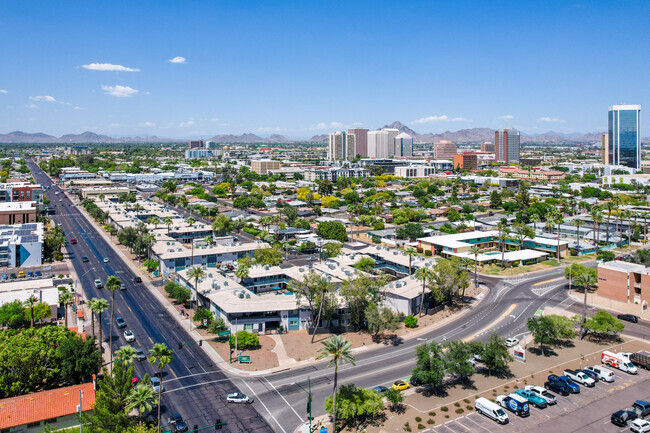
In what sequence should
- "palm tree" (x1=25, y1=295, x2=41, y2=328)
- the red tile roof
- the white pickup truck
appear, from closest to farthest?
the red tile roof → the white pickup truck → "palm tree" (x1=25, y1=295, x2=41, y2=328)

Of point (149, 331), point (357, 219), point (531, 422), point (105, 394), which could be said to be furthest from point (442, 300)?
point (357, 219)

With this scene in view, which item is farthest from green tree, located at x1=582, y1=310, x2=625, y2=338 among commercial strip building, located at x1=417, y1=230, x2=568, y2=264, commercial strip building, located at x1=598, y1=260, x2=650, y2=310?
commercial strip building, located at x1=417, y1=230, x2=568, y2=264

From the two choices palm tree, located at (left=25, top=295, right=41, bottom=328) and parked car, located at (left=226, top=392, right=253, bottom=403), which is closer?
parked car, located at (left=226, top=392, right=253, bottom=403)

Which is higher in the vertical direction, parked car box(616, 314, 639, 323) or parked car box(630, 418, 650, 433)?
parked car box(616, 314, 639, 323)

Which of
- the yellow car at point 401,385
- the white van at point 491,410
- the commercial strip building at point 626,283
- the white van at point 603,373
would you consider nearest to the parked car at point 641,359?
the white van at point 603,373

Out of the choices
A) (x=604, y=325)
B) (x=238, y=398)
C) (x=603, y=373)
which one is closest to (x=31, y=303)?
(x=238, y=398)

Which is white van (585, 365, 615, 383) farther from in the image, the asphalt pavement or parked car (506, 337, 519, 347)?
the asphalt pavement

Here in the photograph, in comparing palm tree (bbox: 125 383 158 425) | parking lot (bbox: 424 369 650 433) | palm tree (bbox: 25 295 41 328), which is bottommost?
parking lot (bbox: 424 369 650 433)

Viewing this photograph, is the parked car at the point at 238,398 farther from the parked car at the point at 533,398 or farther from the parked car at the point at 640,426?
the parked car at the point at 640,426
